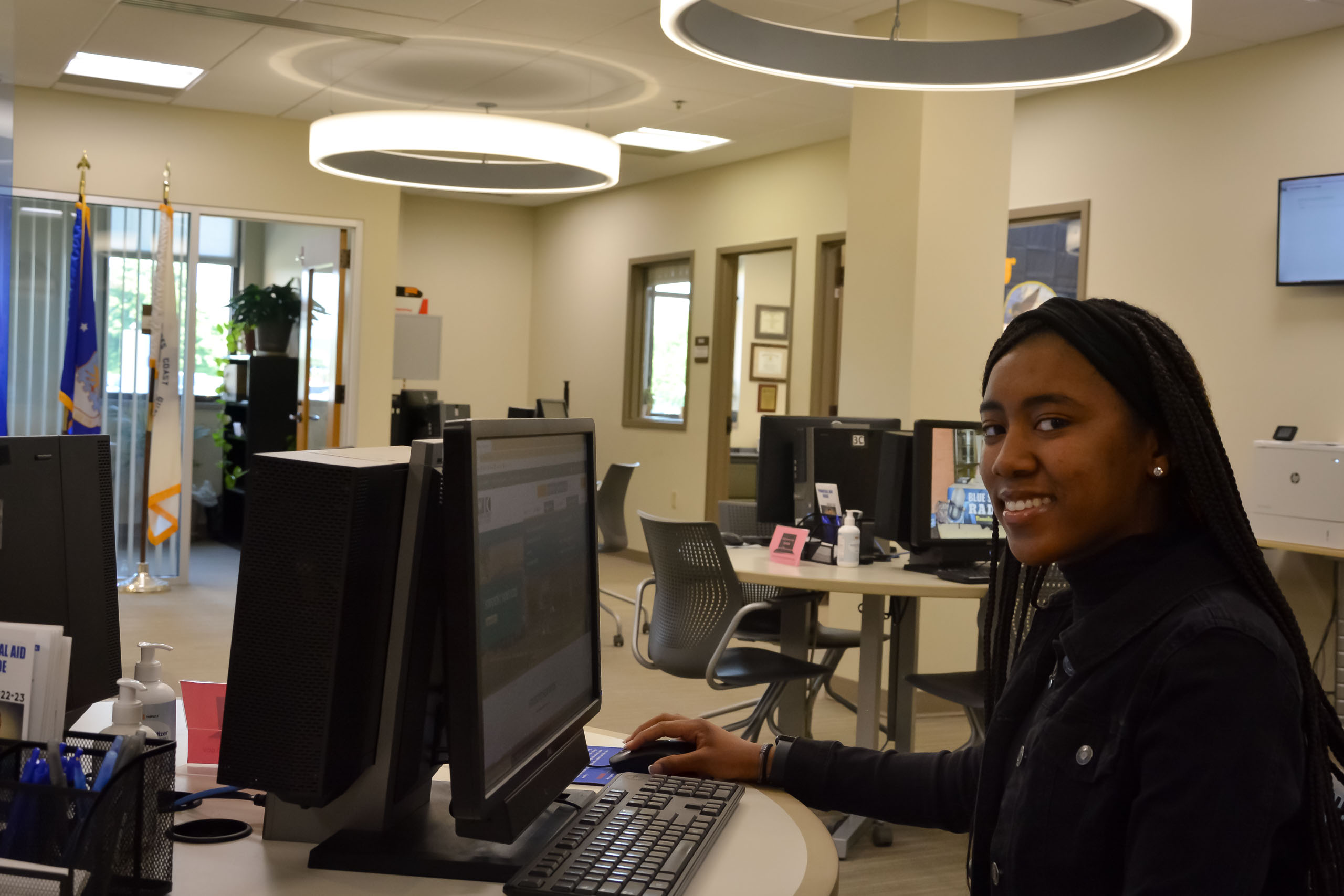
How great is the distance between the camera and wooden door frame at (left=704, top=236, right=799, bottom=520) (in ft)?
29.5

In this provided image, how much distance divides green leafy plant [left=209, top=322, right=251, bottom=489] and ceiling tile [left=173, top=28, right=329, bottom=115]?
79.2 inches

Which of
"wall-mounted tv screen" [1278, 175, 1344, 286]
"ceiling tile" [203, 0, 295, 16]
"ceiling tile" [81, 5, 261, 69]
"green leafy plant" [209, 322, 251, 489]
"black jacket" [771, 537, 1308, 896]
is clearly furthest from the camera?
"green leafy plant" [209, 322, 251, 489]

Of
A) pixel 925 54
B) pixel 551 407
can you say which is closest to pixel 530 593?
pixel 925 54

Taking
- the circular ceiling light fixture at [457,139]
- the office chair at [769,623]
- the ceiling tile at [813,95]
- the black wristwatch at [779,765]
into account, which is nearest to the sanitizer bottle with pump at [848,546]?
the office chair at [769,623]

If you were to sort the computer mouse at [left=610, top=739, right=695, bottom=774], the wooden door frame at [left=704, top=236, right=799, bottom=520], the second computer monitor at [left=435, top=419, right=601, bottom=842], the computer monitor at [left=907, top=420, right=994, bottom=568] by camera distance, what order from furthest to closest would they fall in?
the wooden door frame at [left=704, top=236, right=799, bottom=520] → the computer monitor at [left=907, top=420, right=994, bottom=568] → the computer mouse at [left=610, top=739, right=695, bottom=774] → the second computer monitor at [left=435, top=419, right=601, bottom=842]

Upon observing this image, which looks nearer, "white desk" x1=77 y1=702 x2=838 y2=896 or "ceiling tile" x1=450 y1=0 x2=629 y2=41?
"white desk" x1=77 y1=702 x2=838 y2=896

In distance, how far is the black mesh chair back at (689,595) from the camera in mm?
3994

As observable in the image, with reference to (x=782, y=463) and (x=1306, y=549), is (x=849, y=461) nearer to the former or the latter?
(x=782, y=463)

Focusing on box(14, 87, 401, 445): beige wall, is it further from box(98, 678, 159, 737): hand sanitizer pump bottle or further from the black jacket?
the black jacket

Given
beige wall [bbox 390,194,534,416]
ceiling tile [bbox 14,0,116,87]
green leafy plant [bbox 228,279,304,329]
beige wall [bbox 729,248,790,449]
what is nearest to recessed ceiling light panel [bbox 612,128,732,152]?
beige wall [bbox 729,248,790,449]

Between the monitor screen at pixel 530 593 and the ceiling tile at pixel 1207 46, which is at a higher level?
the ceiling tile at pixel 1207 46

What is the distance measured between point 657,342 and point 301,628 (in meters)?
8.87

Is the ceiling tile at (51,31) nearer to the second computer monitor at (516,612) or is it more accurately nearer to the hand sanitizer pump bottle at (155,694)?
the hand sanitizer pump bottle at (155,694)

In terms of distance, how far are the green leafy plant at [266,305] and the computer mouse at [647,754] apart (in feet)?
26.9
